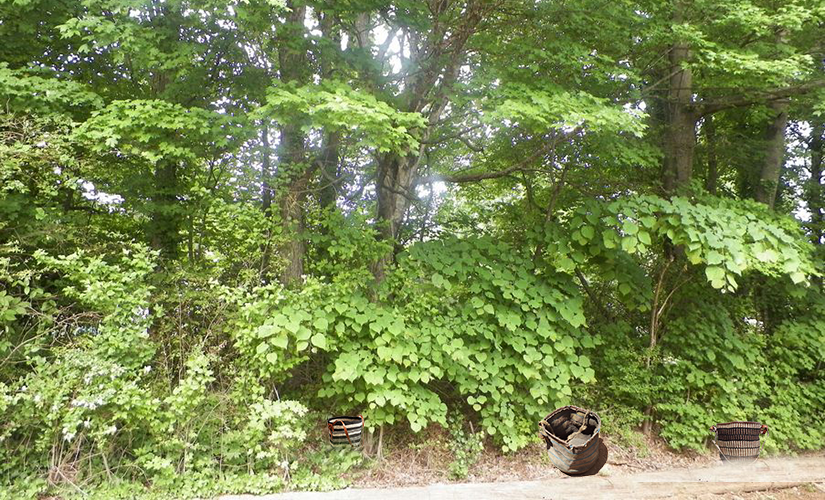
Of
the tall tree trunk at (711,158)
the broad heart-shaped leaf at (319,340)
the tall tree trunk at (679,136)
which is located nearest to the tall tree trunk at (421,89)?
the broad heart-shaped leaf at (319,340)

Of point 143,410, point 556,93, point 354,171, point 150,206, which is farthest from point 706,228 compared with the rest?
point 150,206

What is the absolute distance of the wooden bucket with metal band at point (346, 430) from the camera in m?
3.98

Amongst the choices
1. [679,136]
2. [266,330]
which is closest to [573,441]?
[266,330]

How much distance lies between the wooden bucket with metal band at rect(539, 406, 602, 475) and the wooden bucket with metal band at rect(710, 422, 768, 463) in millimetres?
1935

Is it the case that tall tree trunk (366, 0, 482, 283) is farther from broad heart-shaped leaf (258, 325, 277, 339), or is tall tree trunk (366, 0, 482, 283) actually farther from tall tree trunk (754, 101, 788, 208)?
tall tree trunk (754, 101, 788, 208)

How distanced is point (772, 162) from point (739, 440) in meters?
4.20

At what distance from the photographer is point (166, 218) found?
17.1ft

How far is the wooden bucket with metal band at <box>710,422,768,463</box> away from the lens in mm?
4586

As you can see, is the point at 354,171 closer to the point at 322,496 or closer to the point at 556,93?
the point at 556,93

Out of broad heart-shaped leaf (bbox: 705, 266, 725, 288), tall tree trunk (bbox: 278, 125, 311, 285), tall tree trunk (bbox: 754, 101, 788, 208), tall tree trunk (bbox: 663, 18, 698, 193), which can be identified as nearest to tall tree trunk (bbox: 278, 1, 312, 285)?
tall tree trunk (bbox: 278, 125, 311, 285)

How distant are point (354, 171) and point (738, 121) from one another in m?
6.24

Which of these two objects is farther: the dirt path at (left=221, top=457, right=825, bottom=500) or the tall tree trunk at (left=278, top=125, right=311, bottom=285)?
the tall tree trunk at (left=278, top=125, right=311, bottom=285)

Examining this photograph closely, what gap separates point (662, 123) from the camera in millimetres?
6406

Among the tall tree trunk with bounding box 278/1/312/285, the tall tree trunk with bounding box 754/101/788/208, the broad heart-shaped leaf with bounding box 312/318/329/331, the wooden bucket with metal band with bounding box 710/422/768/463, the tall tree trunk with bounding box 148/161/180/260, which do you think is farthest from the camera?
the tall tree trunk with bounding box 754/101/788/208
